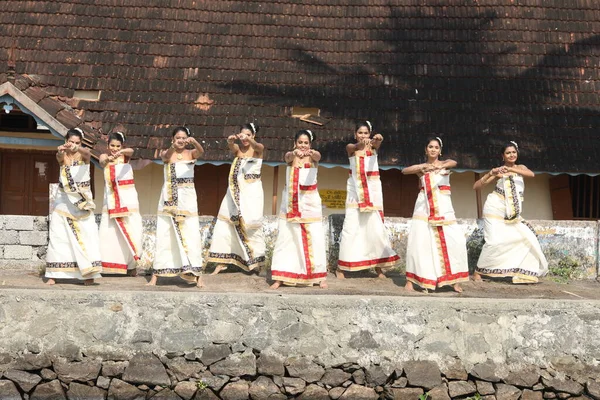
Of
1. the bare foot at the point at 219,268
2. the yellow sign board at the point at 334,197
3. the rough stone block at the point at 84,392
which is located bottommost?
the rough stone block at the point at 84,392

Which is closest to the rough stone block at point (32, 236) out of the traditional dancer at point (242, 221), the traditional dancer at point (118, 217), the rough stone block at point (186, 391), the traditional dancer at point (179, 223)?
the traditional dancer at point (118, 217)

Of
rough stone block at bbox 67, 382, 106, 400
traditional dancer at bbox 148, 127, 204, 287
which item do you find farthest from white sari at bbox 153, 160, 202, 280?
rough stone block at bbox 67, 382, 106, 400

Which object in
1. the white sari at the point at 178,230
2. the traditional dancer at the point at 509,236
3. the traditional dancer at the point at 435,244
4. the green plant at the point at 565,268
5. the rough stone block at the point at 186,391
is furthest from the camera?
the green plant at the point at 565,268

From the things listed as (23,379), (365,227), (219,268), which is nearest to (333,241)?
(365,227)

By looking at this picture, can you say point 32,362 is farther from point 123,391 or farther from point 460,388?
point 460,388

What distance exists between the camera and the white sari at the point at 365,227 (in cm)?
822

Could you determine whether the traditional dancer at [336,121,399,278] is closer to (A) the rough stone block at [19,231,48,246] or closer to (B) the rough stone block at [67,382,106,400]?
(B) the rough stone block at [67,382,106,400]

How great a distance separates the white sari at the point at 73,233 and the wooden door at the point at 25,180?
4.87 meters

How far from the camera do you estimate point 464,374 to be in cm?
670

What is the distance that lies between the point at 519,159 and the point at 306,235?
4963 mm

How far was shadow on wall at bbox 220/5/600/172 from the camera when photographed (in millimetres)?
11680

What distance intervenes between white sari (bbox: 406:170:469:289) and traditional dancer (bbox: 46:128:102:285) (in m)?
2.99

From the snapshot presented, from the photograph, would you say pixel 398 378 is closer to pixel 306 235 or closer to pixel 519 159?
pixel 306 235

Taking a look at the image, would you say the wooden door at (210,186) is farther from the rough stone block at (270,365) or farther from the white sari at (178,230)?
the rough stone block at (270,365)
